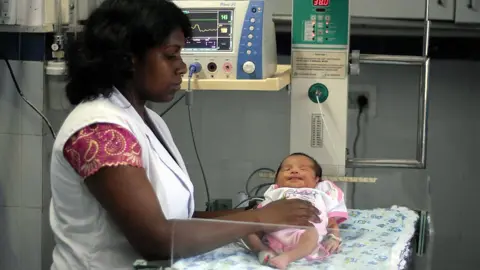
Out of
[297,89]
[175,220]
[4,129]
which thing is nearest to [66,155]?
[175,220]

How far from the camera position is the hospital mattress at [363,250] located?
1.43 metres

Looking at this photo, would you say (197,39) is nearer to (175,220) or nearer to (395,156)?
(175,220)

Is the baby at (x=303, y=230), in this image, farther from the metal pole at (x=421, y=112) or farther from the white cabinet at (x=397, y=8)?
the white cabinet at (x=397, y=8)

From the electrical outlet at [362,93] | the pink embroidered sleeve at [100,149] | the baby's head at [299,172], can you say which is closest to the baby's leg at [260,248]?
the pink embroidered sleeve at [100,149]

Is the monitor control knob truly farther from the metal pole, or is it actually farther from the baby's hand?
the baby's hand

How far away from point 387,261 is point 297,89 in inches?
32.0

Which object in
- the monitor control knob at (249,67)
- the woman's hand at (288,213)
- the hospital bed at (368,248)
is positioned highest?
the monitor control knob at (249,67)

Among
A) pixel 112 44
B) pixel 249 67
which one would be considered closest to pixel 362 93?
pixel 249 67

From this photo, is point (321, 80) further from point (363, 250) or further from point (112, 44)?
point (112, 44)

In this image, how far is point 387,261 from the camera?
1533 mm

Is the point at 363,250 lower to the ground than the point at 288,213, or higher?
lower

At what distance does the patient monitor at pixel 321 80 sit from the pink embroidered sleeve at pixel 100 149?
944 mm

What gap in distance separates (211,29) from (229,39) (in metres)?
0.07

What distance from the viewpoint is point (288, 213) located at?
1509 millimetres
